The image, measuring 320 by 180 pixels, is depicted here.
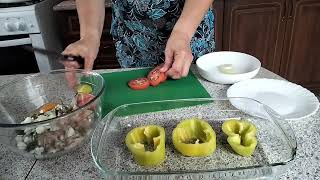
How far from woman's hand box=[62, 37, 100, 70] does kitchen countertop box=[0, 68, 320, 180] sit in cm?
28

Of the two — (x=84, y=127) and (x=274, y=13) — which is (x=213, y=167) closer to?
(x=84, y=127)

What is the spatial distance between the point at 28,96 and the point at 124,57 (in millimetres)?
418

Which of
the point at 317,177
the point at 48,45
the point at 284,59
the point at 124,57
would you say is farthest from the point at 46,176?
the point at 284,59

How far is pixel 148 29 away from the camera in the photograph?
98 centimetres

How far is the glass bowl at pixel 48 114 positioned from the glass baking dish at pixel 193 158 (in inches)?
1.7

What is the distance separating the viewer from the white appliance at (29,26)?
145cm

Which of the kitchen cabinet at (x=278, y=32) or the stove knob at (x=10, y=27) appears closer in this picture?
the stove knob at (x=10, y=27)

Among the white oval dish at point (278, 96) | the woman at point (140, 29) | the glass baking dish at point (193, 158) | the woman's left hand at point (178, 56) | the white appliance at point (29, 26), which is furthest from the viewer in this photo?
the white appliance at point (29, 26)

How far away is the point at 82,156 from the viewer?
552mm

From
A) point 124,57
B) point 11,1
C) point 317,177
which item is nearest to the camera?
point 317,177

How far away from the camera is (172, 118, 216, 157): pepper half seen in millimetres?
496

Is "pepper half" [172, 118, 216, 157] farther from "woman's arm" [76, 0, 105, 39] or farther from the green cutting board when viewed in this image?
"woman's arm" [76, 0, 105, 39]

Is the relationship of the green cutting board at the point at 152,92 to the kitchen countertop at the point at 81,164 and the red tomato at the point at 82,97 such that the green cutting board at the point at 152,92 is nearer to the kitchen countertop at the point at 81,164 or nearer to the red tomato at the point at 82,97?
the red tomato at the point at 82,97

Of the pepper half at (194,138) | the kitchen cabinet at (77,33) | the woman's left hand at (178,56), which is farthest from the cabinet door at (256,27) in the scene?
the pepper half at (194,138)
